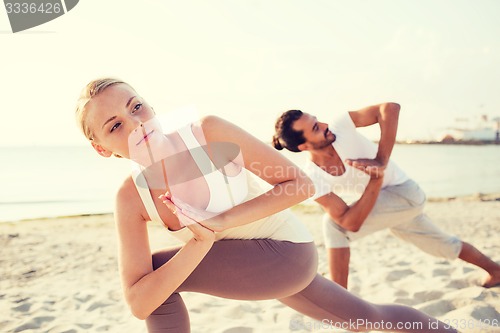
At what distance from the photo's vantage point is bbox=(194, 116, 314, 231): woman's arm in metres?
1.81

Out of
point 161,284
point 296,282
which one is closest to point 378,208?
point 296,282

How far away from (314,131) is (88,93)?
2.16 m

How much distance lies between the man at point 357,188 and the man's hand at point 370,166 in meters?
0.06

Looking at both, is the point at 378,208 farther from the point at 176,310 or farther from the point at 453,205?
the point at 453,205

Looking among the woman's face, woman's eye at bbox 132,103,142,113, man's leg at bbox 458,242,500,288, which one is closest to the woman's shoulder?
the woman's face

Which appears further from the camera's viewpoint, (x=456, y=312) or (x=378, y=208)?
(x=378, y=208)

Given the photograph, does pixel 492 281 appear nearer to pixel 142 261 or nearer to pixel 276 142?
pixel 276 142

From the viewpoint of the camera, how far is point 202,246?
1692mm

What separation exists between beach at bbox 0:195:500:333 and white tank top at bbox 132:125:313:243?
579mm

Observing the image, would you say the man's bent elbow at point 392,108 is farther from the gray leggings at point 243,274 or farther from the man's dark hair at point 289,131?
the gray leggings at point 243,274

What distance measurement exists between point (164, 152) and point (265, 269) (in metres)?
0.70

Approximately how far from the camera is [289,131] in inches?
143

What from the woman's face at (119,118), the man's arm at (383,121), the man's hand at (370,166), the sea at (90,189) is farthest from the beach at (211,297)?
the sea at (90,189)

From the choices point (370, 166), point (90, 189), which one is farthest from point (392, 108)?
point (90, 189)
